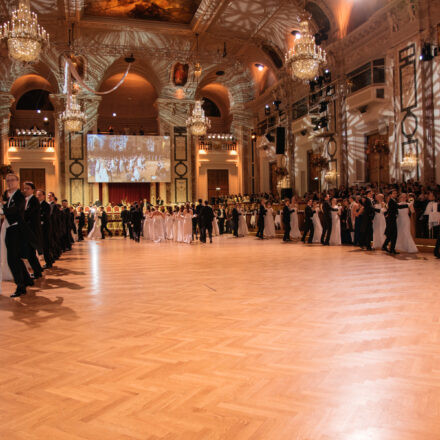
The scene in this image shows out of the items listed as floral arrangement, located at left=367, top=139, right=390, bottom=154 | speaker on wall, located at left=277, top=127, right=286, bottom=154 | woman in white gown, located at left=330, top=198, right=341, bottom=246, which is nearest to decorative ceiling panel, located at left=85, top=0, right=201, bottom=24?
speaker on wall, located at left=277, top=127, right=286, bottom=154

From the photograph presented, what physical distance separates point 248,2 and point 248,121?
354 inches

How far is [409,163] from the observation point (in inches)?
561

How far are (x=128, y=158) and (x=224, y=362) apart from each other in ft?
80.2

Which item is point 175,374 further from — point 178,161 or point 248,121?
point 248,121

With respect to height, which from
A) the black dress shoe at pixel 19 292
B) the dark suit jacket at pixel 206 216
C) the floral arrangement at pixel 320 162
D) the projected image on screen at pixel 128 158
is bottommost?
the black dress shoe at pixel 19 292

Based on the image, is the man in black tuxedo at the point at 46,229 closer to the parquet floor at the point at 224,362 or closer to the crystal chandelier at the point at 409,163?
the parquet floor at the point at 224,362

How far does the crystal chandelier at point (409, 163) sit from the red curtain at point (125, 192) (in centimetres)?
1752

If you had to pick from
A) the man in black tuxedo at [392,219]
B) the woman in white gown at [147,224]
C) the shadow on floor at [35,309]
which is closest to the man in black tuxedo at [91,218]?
the woman in white gown at [147,224]

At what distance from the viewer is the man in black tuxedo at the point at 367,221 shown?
1063 cm

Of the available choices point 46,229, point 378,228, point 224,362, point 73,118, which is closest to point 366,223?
point 378,228

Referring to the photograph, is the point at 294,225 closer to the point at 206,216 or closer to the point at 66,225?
the point at 206,216

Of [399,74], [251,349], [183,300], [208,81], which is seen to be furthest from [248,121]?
[251,349]

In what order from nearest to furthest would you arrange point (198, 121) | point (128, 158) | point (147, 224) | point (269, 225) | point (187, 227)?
1. point (187, 227)
2. point (269, 225)
3. point (147, 224)
4. point (198, 121)
5. point (128, 158)

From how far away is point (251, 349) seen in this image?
325 centimetres
